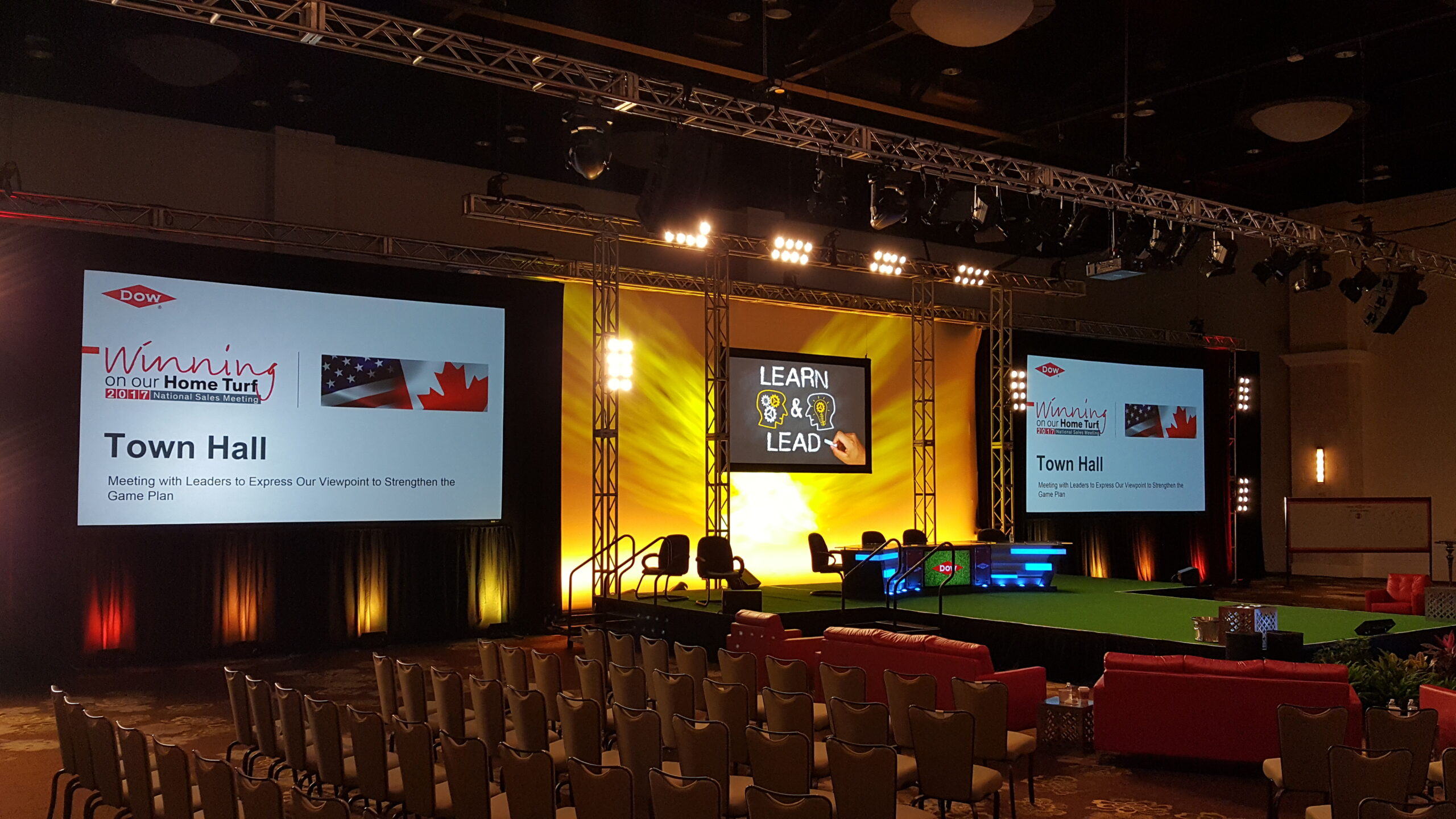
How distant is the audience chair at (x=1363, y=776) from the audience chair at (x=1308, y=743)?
2.47ft

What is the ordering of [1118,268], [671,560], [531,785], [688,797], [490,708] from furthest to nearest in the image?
[1118,268] → [671,560] → [490,708] → [531,785] → [688,797]

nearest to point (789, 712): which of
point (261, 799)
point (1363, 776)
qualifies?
point (1363, 776)

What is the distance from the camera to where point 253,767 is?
21.0 feet

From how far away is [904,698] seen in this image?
5.60 meters

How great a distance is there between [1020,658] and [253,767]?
20.2 ft

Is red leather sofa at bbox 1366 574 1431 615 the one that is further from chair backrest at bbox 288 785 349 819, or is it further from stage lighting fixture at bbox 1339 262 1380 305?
chair backrest at bbox 288 785 349 819

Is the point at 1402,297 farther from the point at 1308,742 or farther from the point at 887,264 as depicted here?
the point at 1308,742

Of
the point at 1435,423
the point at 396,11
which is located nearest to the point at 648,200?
the point at 396,11

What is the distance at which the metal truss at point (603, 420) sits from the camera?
38.2 feet

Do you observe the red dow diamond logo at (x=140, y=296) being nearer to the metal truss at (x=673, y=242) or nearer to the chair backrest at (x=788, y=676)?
the metal truss at (x=673, y=242)

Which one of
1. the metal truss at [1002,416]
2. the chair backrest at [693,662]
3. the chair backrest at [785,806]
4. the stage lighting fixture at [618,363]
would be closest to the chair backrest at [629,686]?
the chair backrest at [693,662]

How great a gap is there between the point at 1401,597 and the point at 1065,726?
24.6ft

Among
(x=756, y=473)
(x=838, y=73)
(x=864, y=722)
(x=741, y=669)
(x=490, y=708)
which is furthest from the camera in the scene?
(x=756, y=473)

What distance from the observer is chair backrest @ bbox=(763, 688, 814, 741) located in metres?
5.18
